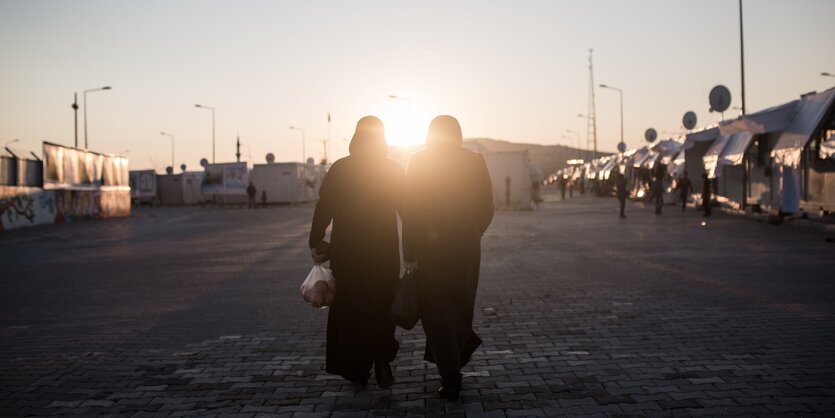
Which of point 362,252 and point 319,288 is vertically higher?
point 362,252

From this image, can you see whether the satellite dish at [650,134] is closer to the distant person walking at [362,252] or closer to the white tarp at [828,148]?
the white tarp at [828,148]

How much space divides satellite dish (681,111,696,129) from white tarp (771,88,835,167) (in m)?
17.6

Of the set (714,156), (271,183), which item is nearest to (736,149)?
(714,156)

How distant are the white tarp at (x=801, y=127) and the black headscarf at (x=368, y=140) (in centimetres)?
1695

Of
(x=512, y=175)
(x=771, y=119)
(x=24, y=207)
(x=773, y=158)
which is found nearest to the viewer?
(x=771, y=119)

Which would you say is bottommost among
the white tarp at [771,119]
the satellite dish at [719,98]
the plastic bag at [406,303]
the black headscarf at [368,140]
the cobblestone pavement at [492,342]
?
the cobblestone pavement at [492,342]

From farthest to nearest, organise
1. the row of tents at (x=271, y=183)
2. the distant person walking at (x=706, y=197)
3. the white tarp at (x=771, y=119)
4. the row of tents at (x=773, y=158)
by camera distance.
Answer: the row of tents at (x=271, y=183) → the distant person walking at (x=706, y=197) → the white tarp at (x=771, y=119) → the row of tents at (x=773, y=158)

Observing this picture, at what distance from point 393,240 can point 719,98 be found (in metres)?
26.6

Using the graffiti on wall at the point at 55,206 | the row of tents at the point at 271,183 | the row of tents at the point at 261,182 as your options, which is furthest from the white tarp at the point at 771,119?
the row of tents at the point at 261,182

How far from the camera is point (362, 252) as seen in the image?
539 centimetres

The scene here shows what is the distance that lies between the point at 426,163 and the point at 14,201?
27.5 m

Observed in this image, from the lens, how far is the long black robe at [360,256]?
5371 millimetres

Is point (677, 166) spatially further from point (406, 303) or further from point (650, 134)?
point (406, 303)

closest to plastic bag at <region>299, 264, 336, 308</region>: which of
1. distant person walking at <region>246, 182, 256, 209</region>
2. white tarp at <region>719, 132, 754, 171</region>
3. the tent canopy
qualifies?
the tent canopy
